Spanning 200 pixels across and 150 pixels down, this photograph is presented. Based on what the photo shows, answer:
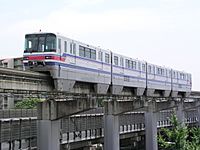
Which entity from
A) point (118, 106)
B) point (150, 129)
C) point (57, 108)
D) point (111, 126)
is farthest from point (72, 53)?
point (150, 129)

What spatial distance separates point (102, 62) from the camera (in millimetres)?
28438

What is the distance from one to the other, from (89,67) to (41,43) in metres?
5.45

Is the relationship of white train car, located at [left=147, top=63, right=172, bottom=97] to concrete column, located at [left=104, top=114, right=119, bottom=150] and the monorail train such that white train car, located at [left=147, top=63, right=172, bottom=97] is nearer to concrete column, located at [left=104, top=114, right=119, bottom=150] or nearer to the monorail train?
the monorail train

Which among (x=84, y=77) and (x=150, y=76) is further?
(x=150, y=76)

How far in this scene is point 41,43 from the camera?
829 inches

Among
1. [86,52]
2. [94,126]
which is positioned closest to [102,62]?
[86,52]

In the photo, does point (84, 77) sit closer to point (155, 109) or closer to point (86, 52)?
point (86, 52)

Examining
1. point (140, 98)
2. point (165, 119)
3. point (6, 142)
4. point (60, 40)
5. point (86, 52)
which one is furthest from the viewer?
point (165, 119)

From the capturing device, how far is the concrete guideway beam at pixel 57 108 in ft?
70.8

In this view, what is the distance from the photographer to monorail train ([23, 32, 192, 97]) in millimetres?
20609

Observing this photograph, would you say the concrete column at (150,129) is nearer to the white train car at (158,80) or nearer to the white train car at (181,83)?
the white train car at (158,80)

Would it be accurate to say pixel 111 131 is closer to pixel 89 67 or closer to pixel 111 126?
pixel 111 126

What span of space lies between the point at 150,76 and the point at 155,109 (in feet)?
13.2

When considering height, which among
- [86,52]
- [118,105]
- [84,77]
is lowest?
[118,105]
